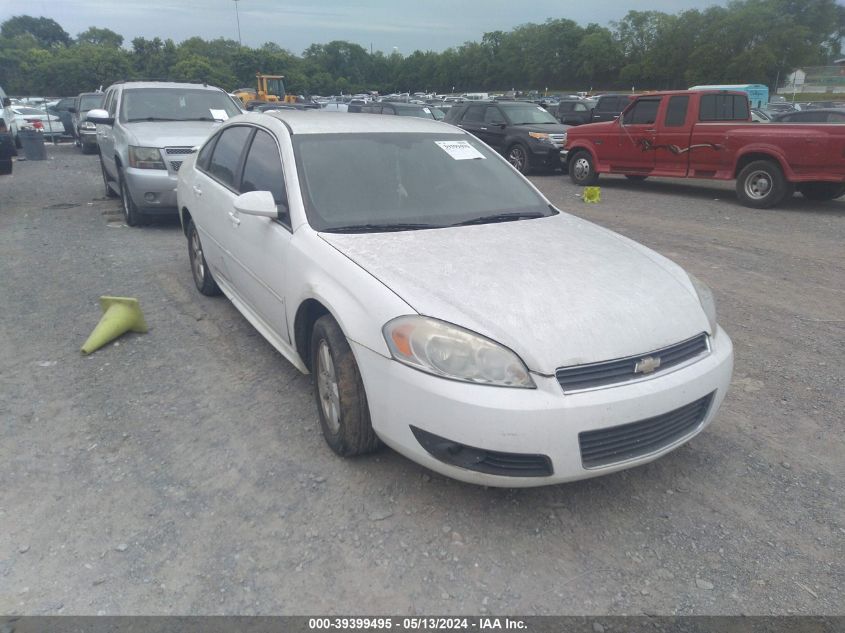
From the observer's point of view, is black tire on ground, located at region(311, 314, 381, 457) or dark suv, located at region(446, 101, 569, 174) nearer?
black tire on ground, located at region(311, 314, 381, 457)

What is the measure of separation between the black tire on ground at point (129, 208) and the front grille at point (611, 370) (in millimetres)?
7395

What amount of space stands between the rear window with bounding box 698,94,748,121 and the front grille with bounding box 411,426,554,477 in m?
10.7

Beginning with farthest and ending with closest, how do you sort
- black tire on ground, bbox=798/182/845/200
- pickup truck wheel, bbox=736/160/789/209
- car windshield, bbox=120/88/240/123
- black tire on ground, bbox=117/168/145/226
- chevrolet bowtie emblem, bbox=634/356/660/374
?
black tire on ground, bbox=798/182/845/200 < pickup truck wheel, bbox=736/160/789/209 < car windshield, bbox=120/88/240/123 < black tire on ground, bbox=117/168/145/226 < chevrolet bowtie emblem, bbox=634/356/660/374

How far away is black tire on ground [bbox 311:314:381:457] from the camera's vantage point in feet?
9.81

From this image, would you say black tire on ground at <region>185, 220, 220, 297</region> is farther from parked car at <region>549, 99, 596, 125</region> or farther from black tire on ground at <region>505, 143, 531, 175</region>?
parked car at <region>549, 99, 596, 125</region>

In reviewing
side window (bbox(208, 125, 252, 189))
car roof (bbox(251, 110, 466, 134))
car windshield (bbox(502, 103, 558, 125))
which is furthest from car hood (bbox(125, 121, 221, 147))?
car windshield (bbox(502, 103, 558, 125))

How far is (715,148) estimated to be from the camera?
1099cm

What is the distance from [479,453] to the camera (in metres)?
2.60

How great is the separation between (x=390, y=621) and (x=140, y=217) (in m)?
7.69

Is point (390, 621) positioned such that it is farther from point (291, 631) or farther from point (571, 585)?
point (571, 585)

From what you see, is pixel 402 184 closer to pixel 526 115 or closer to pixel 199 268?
pixel 199 268

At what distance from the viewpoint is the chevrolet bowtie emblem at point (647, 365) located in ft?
8.77

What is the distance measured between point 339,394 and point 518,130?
13.1 metres

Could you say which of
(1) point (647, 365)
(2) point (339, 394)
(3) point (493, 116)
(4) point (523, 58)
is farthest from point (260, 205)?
(4) point (523, 58)
